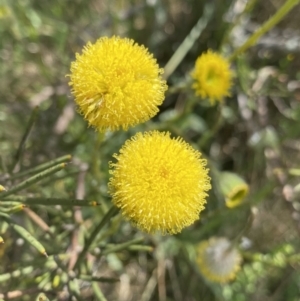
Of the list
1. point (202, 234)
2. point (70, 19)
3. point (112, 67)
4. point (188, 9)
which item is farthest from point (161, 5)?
point (112, 67)

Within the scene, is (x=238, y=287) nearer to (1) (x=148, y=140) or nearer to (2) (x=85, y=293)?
(2) (x=85, y=293)

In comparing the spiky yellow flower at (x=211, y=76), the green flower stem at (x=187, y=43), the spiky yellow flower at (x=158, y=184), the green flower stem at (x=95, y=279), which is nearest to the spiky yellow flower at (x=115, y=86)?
the spiky yellow flower at (x=158, y=184)

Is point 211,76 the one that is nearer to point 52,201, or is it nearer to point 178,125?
point 178,125

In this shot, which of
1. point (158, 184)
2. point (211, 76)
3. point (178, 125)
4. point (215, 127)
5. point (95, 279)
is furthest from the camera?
point (178, 125)

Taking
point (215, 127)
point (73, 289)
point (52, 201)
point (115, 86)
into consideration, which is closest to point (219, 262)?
point (215, 127)

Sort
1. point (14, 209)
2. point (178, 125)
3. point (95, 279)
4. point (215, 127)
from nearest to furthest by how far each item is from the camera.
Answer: point (14, 209) → point (95, 279) → point (215, 127) → point (178, 125)

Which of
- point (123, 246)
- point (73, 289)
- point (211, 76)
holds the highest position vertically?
point (211, 76)

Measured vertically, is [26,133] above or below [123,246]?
above
